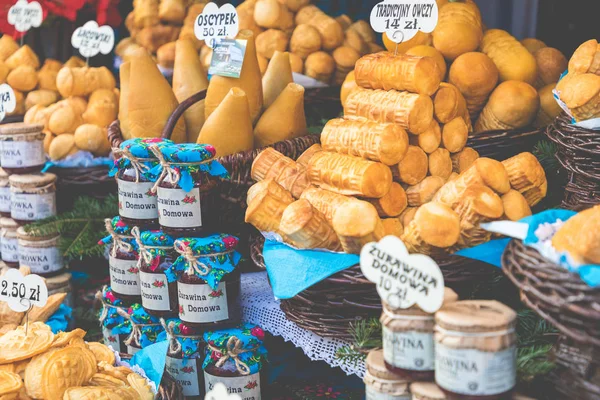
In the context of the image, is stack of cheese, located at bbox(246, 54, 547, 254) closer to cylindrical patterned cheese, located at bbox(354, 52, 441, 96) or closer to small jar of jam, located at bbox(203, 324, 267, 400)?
cylindrical patterned cheese, located at bbox(354, 52, 441, 96)

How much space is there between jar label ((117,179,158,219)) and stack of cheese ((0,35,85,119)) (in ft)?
3.74

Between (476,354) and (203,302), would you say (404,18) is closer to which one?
(203,302)

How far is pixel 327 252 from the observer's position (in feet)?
5.19

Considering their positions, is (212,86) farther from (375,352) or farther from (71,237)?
(375,352)

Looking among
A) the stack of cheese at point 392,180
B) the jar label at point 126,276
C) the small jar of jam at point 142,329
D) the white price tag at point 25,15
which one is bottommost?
the small jar of jam at point 142,329

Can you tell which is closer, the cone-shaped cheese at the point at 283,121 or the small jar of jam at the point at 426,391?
the small jar of jam at the point at 426,391

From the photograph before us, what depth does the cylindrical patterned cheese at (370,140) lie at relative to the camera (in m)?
1.62

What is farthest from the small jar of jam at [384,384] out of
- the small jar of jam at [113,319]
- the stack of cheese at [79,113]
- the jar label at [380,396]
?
the stack of cheese at [79,113]

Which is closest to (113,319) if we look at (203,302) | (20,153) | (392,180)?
(203,302)

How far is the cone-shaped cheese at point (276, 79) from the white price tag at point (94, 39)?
68 cm

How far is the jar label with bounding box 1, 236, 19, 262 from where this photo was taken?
255 cm

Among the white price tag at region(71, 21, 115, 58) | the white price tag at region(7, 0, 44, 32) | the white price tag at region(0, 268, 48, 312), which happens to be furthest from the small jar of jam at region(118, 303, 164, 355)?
the white price tag at region(7, 0, 44, 32)

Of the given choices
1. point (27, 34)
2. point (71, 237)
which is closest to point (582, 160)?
point (71, 237)

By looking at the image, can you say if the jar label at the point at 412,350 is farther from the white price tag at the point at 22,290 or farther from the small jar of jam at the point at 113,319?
the small jar of jam at the point at 113,319
